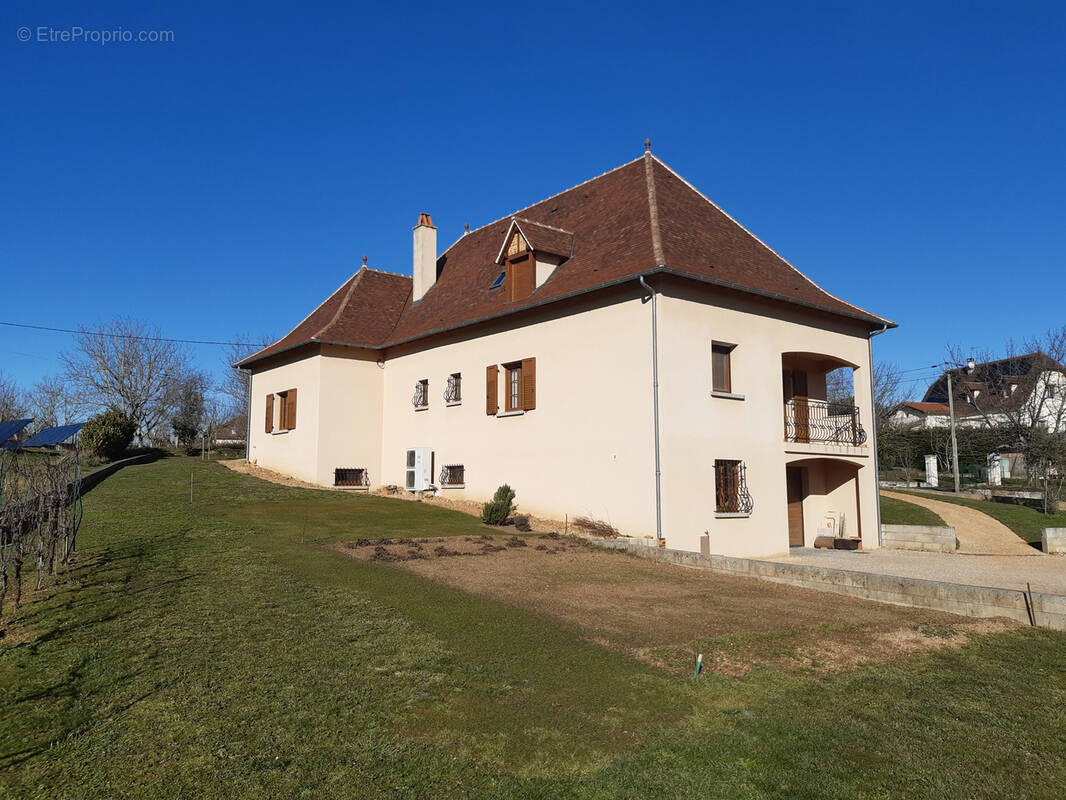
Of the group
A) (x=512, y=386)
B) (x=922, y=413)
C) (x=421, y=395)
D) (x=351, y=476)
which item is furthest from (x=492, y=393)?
(x=922, y=413)

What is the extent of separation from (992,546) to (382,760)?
68.9ft

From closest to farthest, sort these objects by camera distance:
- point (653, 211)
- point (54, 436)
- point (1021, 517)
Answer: point (653, 211), point (54, 436), point (1021, 517)

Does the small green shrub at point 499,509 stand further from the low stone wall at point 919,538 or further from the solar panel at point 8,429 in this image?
the solar panel at point 8,429

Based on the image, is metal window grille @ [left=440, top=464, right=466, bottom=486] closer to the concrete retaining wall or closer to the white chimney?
the white chimney

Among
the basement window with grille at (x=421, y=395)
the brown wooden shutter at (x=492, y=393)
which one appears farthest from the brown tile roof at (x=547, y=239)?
the basement window with grille at (x=421, y=395)

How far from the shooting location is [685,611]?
359 inches

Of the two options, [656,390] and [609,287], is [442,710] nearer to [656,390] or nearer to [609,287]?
[656,390]

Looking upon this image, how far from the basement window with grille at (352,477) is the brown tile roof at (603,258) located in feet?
13.7

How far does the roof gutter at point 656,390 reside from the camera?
14.8 m

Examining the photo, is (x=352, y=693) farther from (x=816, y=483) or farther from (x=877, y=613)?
(x=816, y=483)

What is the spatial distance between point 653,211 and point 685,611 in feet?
37.7

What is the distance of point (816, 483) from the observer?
20.3 m

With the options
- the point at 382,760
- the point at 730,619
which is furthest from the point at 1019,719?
the point at 382,760

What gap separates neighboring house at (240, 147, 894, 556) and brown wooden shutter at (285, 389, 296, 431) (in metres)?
0.08
